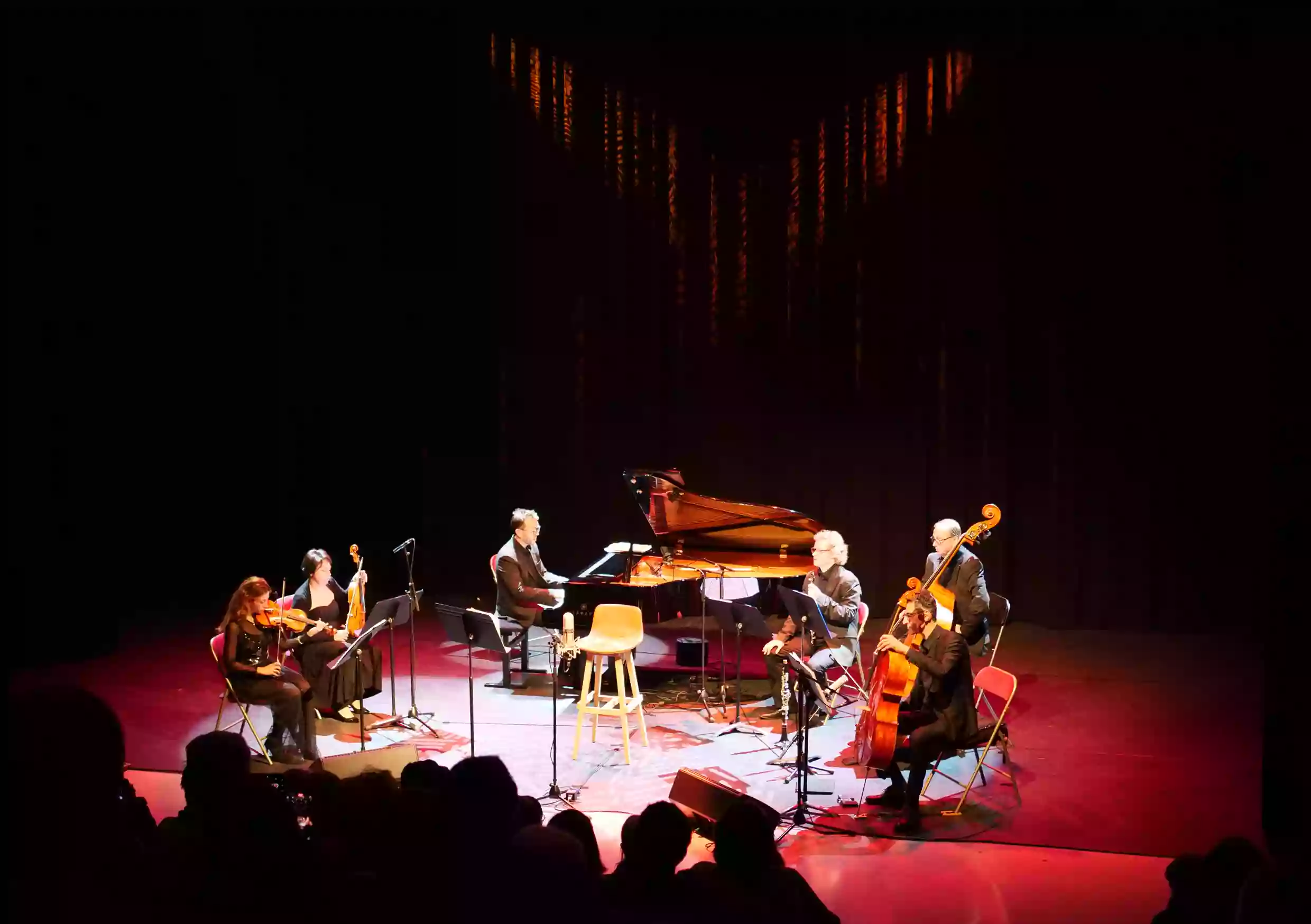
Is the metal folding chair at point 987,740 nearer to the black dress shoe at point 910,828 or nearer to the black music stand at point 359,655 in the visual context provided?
the black dress shoe at point 910,828

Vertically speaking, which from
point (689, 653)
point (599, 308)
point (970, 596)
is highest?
point (599, 308)

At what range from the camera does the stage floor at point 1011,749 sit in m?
6.07

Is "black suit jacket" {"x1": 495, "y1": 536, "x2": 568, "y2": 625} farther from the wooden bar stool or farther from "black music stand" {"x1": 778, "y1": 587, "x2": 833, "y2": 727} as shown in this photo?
"black music stand" {"x1": 778, "y1": 587, "x2": 833, "y2": 727}

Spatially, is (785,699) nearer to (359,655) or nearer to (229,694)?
(359,655)

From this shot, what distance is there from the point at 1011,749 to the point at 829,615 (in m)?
1.48

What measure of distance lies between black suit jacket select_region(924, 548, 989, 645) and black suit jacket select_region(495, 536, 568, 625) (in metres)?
3.07

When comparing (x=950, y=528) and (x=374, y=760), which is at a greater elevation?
(x=950, y=528)

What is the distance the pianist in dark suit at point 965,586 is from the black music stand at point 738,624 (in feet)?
3.95

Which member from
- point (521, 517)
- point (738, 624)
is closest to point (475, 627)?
point (738, 624)

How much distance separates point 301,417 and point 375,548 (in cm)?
175

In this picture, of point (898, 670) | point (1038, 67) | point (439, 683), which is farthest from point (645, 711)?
point (1038, 67)

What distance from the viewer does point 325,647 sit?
7.86 m

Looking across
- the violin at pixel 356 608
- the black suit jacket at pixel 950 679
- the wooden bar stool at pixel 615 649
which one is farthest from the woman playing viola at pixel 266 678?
the black suit jacket at pixel 950 679

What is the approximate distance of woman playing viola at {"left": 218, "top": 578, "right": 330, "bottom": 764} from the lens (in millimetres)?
7098
